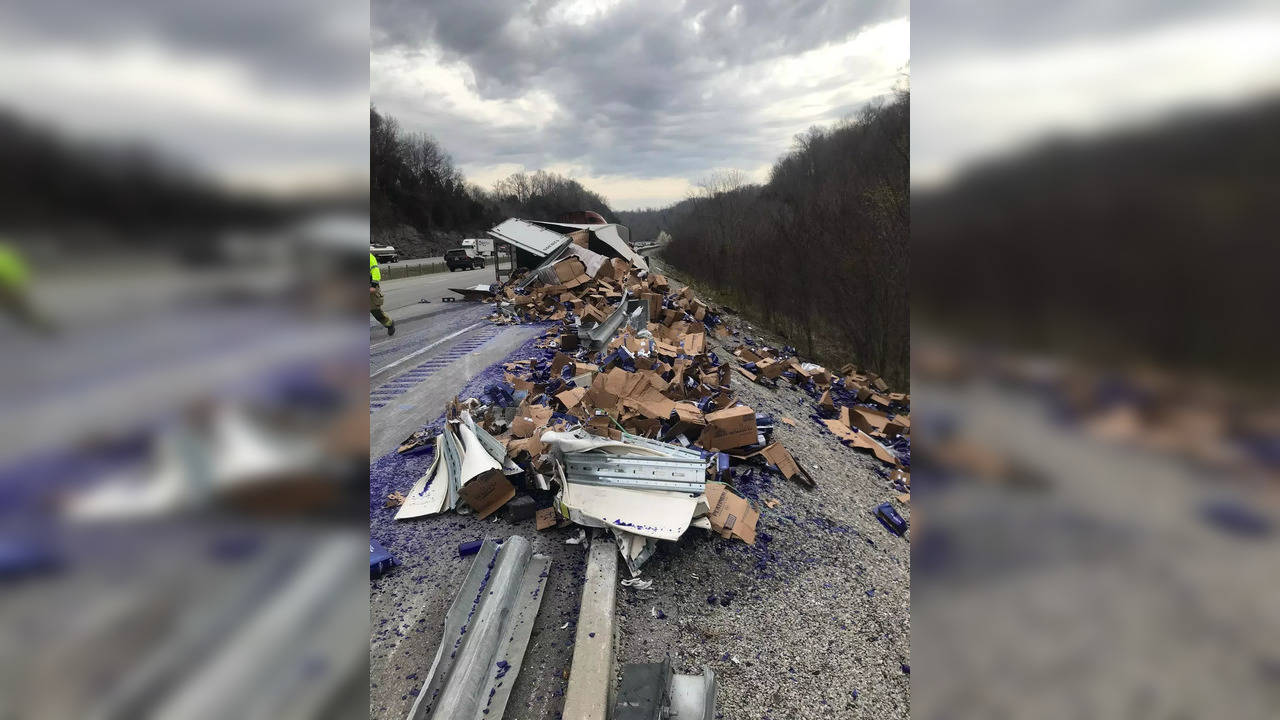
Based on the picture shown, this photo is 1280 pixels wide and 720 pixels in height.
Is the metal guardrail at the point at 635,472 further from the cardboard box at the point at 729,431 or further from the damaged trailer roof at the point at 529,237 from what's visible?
the damaged trailer roof at the point at 529,237

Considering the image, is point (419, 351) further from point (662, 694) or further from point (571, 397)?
point (662, 694)

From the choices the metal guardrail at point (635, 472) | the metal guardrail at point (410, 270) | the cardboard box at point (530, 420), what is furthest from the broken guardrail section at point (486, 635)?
the metal guardrail at point (410, 270)

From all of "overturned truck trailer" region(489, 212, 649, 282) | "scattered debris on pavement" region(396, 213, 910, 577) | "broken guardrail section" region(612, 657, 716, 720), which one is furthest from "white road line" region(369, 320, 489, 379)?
"broken guardrail section" region(612, 657, 716, 720)

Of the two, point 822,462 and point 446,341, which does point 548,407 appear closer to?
point 822,462

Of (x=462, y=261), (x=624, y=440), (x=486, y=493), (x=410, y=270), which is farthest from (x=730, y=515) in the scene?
(x=462, y=261)
